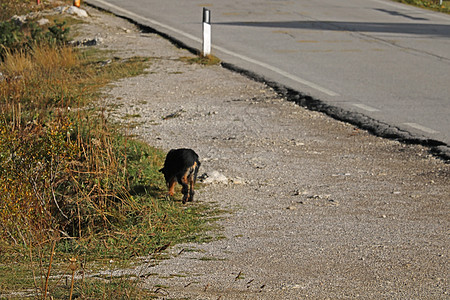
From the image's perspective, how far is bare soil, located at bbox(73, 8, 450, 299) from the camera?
4.22 meters

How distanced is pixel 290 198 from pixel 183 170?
102 centimetres

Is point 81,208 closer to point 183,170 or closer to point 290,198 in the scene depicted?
point 183,170

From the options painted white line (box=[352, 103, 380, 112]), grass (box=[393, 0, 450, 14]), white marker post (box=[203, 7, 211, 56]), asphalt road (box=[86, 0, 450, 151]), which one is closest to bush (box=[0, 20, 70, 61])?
asphalt road (box=[86, 0, 450, 151])

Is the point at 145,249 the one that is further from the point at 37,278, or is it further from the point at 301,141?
the point at 301,141

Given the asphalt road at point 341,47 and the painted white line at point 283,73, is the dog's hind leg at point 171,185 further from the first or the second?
the painted white line at point 283,73

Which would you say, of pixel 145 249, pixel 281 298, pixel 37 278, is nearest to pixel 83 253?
pixel 145 249

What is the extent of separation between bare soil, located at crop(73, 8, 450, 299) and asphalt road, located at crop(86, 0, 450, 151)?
0.94 metres

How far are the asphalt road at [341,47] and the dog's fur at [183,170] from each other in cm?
338

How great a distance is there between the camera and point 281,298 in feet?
12.7

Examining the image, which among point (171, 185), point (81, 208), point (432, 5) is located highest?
point (171, 185)

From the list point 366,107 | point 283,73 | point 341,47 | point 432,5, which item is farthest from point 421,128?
point 432,5

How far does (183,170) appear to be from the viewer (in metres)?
5.83

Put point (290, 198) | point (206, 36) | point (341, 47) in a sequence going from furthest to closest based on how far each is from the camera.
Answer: point (341, 47), point (206, 36), point (290, 198)

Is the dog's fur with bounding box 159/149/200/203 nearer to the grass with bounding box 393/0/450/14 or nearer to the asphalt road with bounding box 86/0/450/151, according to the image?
the asphalt road with bounding box 86/0/450/151
